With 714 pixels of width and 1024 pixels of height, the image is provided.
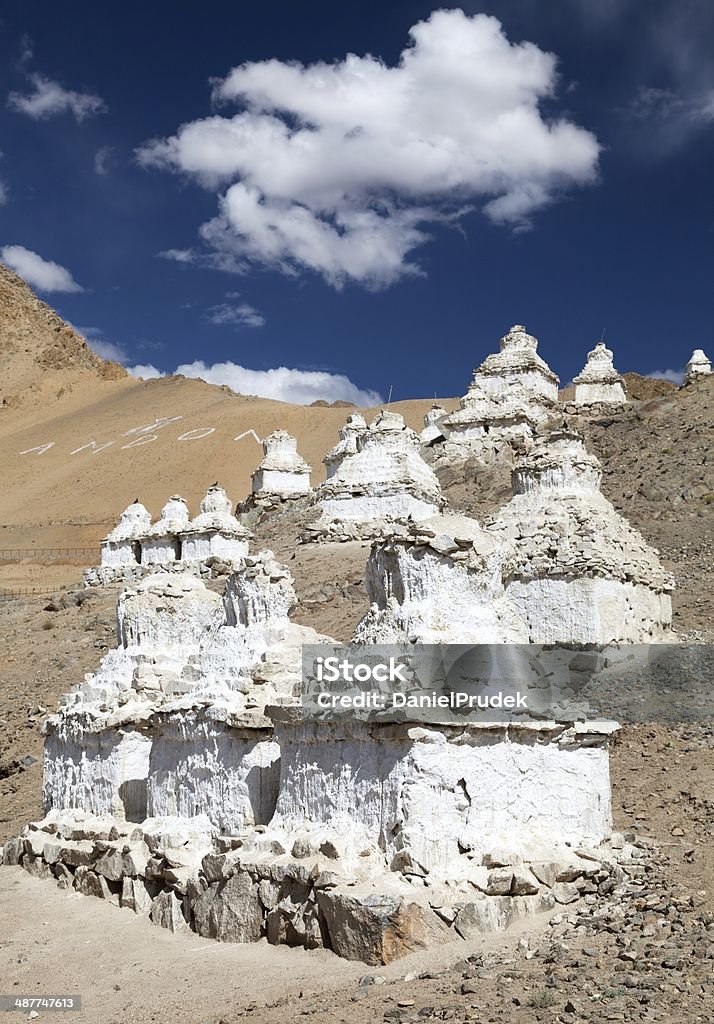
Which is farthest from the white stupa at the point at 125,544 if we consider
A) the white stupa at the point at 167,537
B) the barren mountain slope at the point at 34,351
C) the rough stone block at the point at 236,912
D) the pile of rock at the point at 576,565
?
the barren mountain slope at the point at 34,351

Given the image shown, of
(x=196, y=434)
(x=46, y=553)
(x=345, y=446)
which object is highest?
(x=196, y=434)

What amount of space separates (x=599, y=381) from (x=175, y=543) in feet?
71.7

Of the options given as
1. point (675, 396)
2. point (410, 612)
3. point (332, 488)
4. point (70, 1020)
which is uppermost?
point (675, 396)

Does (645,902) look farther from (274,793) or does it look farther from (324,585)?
(324,585)

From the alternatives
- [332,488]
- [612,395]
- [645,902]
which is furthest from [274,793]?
[612,395]

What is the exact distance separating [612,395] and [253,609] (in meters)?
36.8

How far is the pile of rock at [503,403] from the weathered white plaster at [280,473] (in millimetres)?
5818

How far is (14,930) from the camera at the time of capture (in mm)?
9953

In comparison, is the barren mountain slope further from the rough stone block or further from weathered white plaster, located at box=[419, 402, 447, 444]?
the rough stone block

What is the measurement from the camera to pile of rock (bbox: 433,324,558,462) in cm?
3703

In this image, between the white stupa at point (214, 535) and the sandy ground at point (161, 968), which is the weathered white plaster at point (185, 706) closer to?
the sandy ground at point (161, 968)

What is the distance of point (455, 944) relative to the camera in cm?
757

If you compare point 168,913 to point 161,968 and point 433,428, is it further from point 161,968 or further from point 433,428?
point 433,428

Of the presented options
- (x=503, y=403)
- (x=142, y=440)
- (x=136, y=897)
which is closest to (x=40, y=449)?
(x=142, y=440)
